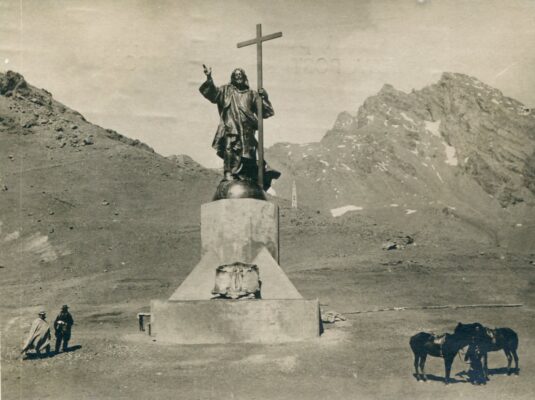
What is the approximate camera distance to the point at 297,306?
10930 mm

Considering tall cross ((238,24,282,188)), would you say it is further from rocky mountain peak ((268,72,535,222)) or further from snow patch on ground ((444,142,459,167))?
snow patch on ground ((444,142,459,167))

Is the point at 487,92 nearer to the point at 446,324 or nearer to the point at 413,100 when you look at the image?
the point at 413,100

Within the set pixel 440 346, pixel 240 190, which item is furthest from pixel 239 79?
pixel 440 346

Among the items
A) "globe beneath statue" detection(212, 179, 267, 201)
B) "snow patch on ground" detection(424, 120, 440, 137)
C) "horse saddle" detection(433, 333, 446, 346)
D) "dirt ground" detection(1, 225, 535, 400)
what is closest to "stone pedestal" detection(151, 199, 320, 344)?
"globe beneath statue" detection(212, 179, 267, 201)

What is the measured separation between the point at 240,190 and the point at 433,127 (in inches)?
6131

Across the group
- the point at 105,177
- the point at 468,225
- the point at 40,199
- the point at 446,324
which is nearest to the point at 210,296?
the point at 446,324

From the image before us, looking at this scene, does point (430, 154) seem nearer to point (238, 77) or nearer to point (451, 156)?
point (451, 156)

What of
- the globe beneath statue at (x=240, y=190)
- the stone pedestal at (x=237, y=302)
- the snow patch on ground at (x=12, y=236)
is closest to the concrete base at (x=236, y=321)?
the stone pedestal at (x=237, y=302)

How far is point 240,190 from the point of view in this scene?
12.2 m

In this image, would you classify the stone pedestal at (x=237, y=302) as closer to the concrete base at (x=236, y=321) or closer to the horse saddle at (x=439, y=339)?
the concrete base at (x=236, y=321)

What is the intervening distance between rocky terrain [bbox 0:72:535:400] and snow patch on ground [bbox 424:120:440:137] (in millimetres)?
51975

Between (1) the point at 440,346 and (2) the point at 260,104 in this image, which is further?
(2) the point at 260,104

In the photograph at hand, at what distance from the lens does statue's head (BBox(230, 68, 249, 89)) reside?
12.8 m

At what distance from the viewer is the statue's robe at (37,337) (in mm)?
10547
